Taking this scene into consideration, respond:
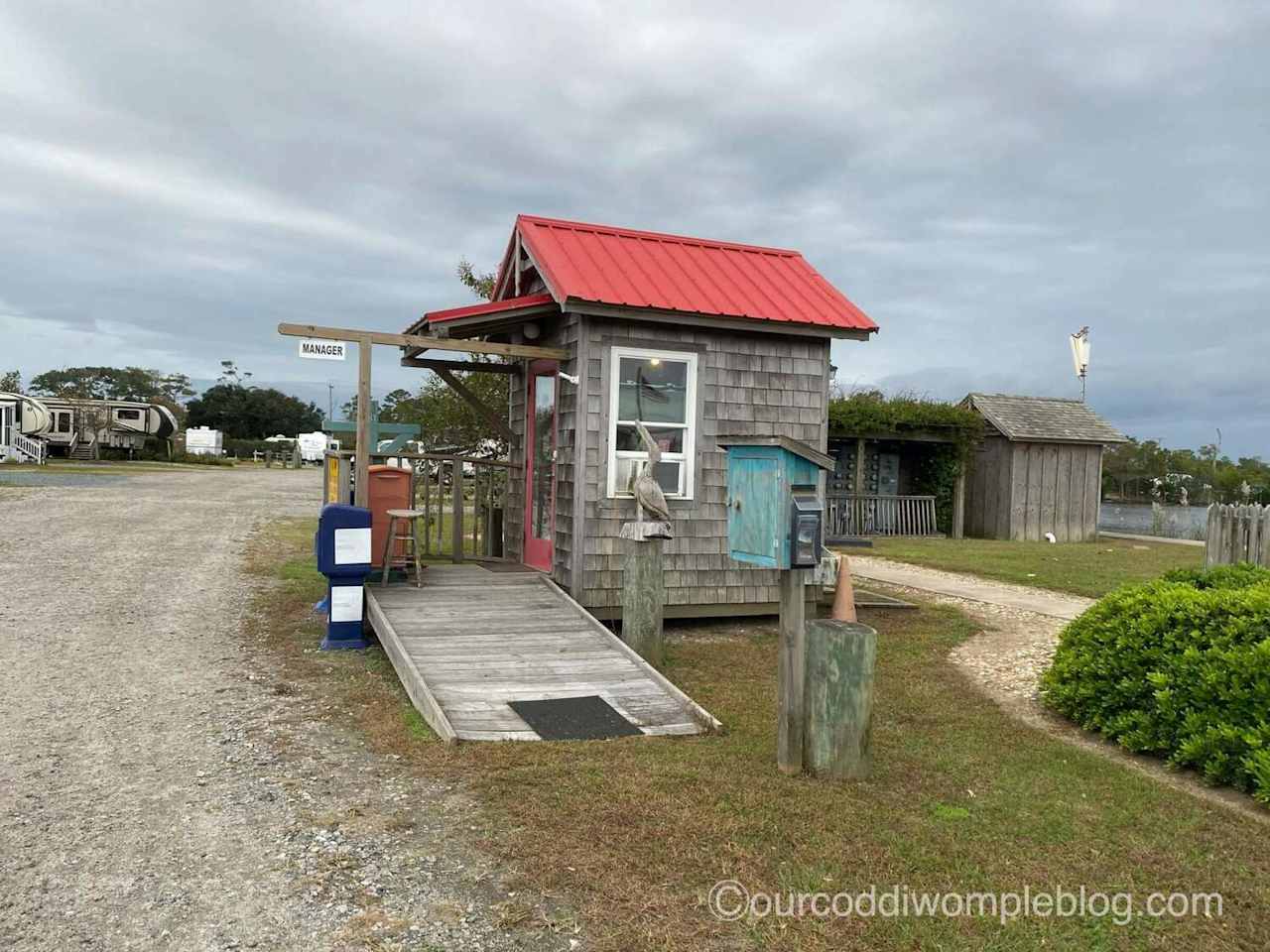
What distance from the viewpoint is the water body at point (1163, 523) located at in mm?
23047

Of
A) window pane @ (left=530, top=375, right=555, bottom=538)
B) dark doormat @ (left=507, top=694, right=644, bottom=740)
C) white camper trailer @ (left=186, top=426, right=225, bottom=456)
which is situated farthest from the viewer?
white camper trailer @ (left=186, top=426, right=225, bottom=456)

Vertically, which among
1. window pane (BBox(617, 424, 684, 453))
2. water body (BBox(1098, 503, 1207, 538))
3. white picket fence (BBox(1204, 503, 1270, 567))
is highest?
window pane (BBox(617, 424, 684, 453))

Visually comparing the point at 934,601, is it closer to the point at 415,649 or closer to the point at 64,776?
the point at 415,649

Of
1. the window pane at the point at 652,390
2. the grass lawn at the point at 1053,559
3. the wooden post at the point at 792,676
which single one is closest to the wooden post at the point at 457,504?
the window pane at the point at 652,390

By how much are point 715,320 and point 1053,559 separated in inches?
405

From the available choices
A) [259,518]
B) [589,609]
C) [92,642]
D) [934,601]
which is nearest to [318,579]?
[92,642]

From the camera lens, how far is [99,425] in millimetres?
44906

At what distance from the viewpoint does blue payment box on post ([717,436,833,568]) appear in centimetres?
479

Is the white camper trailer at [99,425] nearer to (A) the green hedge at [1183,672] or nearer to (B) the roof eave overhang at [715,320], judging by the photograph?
(B) the roof eave overhang at [715,320]

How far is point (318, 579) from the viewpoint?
11758 millimetres

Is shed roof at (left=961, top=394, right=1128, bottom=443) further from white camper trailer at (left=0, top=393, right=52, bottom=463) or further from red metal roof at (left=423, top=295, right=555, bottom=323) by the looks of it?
white camper trailer at (left=0, top=393, right=52, bottom=463)

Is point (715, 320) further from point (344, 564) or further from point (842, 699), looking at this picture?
point (842, 699)

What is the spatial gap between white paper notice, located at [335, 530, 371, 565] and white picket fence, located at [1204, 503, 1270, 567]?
23.5 ft

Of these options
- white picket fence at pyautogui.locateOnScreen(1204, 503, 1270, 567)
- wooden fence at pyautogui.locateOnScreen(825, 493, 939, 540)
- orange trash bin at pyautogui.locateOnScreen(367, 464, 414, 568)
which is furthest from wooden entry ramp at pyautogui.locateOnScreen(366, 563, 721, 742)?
wooden fence at pyautogui.locateOnScreen(825, 493, 939, 540)
